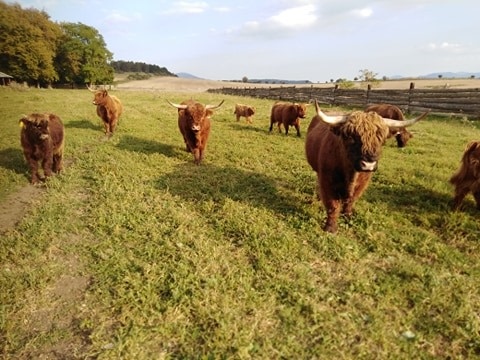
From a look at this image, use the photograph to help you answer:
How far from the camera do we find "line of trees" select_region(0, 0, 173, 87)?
4772cm

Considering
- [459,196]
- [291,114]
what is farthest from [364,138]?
[291,114]

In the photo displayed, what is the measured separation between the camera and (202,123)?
7.89 meters

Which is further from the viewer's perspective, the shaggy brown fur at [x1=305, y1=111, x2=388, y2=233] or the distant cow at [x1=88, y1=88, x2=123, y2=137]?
the distant cow at [x1=88, y1=88, x2=123, y2=137]

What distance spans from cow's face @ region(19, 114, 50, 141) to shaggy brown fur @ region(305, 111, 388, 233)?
506cm

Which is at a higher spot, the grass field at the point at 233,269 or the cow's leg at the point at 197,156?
the cow's leg at the point at 197,156

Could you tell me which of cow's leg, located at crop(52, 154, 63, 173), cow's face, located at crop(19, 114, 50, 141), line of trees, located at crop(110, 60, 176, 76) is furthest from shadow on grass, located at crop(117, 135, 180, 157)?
line of trees, located at crop(110, 60, 176, 76)

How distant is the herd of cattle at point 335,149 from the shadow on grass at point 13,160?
81 cm

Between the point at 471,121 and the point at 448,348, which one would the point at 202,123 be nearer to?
the point at 448,348

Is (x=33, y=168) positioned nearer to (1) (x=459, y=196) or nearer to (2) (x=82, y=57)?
(1) (x=459, y=196)

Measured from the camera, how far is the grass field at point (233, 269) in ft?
9.04

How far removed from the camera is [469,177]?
4848 mm

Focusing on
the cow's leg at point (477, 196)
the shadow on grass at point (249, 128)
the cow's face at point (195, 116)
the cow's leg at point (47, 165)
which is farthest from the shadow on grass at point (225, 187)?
the shadow on grass at point (249, 128)

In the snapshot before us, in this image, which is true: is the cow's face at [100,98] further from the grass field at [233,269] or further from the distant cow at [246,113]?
the distant cow at [246,113]

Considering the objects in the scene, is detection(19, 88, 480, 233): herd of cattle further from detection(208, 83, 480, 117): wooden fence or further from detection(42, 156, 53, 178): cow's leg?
detection(208, 83, 480, 117): wooden fence
